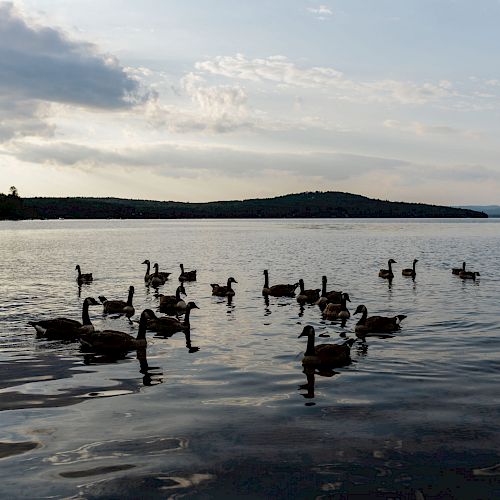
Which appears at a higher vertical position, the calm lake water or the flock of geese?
the flock of geese

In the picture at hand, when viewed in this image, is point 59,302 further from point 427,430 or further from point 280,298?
point 427,430

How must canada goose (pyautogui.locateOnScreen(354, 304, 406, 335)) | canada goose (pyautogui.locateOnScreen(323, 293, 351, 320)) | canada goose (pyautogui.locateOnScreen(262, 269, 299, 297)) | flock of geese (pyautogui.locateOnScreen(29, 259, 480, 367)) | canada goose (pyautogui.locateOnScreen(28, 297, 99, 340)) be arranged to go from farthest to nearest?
1. canada goose (pyautogui.locateOnScreen(262, 269, 299, 297))
2. canada goose (pyautogui.locateOnScreen(323, 293, 351, 320))
3. canada goose (pyautogui.locateOnScreen(354, 304, 406, 335))
4. canada goose (pyautogui.locateOnScreen(28, 297, 99, 340))
5. flock of geese (pyautogui.locateOnScreen(29, 259, 480, 367))

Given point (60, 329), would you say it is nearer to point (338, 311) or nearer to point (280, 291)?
point (338, 311)

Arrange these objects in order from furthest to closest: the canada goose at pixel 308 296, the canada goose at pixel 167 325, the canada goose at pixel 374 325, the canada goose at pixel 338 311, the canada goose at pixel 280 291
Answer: the canada goose at pixel 280 291
the canada goose at pixel 308 296
the canada goose at pixel 338 311
the canada goose at pixel 167 325
the canada goose at pixel 374 325

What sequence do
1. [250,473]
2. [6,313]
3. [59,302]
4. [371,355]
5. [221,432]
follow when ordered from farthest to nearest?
[59,302], [6,313], [371,355], [221,432], [250,473]

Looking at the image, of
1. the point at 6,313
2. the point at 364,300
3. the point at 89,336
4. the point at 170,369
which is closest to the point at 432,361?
the point at 170,369

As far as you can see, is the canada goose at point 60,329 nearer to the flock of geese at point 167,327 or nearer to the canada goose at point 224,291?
the flock of geese at point 167,327

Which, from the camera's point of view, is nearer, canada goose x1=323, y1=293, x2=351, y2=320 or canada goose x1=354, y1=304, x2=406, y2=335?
canada goose x1=354, y1=304, x2=406, y2=335

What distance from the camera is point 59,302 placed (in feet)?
111

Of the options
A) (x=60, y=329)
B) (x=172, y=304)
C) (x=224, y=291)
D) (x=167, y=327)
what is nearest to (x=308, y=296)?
(x=224, y=291)

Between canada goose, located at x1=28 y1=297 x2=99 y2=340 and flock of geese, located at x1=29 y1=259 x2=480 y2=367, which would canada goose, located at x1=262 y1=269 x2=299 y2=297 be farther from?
canada goose, located at x1=28 y1=297 x2=99 y2=340

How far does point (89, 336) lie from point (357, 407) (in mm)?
10475

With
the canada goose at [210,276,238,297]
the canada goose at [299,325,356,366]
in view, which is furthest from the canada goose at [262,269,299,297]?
the canada goose at [299,325,356,366]

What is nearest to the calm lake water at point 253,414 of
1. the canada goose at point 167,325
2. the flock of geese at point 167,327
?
the canada goose at point 167,325
